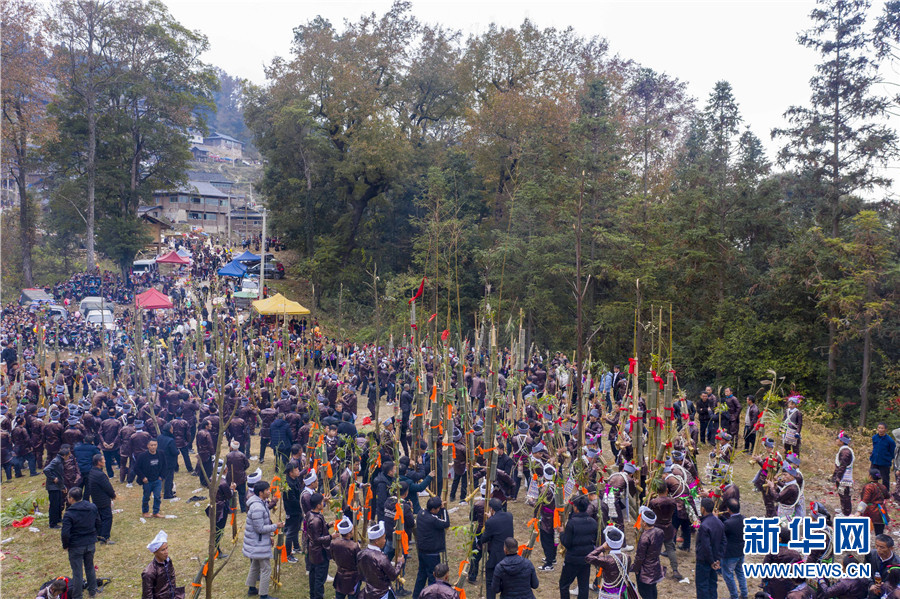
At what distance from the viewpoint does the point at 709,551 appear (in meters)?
7.05

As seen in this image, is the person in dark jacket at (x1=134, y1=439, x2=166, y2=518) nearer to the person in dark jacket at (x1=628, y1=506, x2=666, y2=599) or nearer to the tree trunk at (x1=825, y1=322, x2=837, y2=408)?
the person in dark jacket at (x1=628, y1=506, x2=666, y2=599)

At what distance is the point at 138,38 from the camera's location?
114ft

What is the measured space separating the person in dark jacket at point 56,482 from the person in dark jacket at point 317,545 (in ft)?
15.1

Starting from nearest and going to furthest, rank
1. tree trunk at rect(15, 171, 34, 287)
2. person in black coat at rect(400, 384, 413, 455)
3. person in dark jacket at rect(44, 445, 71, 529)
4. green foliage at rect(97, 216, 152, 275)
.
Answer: person in dark jacket at rect(44, 445, 71, 529) → person in black coat at rect(400, 384, 413, 455) → tree trunk at rect(15, 171, 34, 287) → green foliage at rect(97, 216, 152, 275)

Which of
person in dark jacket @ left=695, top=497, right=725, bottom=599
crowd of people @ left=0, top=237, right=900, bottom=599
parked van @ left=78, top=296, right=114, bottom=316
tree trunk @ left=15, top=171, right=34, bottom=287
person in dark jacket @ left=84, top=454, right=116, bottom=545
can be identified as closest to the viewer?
crowd of people @ left=0, top=237, right=900, bottom=599

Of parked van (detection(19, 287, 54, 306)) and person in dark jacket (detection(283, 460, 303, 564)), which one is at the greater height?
parked van (detection(19, 287, 54, 306))

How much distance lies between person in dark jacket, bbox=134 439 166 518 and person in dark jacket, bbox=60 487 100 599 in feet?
8.25

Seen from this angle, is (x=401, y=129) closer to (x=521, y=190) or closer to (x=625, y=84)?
(x=521, y=190)

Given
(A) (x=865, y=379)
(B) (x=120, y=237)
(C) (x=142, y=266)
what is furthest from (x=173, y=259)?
(A) (x=865, y=379)

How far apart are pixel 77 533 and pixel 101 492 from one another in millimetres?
1599

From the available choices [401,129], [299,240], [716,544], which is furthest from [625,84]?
[716,544]

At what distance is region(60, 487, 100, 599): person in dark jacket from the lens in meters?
7.31

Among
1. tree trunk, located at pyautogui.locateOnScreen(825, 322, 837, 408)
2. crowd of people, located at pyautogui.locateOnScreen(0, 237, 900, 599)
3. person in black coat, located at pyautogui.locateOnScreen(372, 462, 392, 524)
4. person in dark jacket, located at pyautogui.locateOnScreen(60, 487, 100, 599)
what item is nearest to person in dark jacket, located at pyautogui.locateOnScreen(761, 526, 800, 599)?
crowd of people, located at pyautogui.locateOnScreen(0, 237, 900, 599)

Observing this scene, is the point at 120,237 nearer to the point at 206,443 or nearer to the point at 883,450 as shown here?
the point at 206,443
